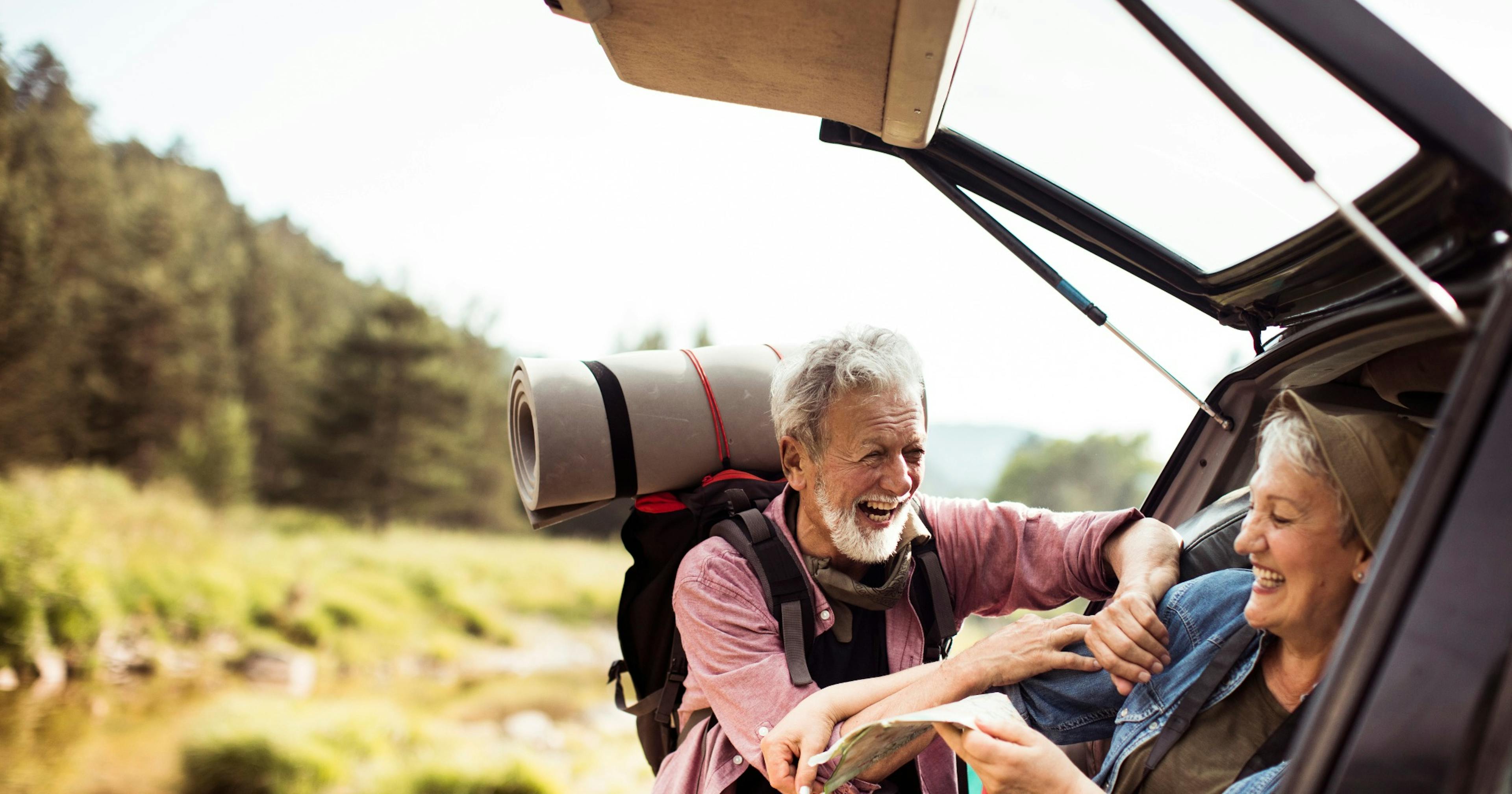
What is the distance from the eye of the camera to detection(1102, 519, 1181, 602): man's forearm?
187 cm

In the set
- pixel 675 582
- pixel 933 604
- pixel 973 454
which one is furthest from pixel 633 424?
pixel 973 454

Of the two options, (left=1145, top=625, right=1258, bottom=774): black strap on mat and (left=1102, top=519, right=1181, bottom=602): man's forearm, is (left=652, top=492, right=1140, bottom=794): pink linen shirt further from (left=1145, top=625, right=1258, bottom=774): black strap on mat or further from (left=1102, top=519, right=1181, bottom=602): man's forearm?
(left=1145, top=625, right=1258, bottom=774): black strap on mat

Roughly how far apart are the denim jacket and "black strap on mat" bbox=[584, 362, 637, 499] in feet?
3.64

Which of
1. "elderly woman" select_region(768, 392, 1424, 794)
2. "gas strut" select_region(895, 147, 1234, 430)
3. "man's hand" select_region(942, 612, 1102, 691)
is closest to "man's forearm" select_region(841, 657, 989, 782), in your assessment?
"man's hand" select_region(942, 612, 1102, 691)

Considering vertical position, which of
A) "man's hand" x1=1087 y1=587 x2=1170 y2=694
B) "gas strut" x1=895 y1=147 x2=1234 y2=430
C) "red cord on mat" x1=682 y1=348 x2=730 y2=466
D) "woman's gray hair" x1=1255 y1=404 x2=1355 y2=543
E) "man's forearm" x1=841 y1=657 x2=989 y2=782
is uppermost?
"gas strut" x1=895 y1=147 x2=1234 y2=430

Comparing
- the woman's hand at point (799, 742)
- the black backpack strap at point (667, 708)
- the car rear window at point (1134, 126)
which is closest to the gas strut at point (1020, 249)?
the car rear window at point (1134, 126)

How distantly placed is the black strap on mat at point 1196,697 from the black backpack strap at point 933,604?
0.76 meters

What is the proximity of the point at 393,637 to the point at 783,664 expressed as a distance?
21.2m

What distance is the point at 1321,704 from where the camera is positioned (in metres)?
1.04

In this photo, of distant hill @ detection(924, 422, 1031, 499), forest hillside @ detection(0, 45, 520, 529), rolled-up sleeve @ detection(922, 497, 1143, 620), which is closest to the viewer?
rolled-up sleeve @ detection(922, 497, 1143, 620)

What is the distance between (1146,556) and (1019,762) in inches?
27.3

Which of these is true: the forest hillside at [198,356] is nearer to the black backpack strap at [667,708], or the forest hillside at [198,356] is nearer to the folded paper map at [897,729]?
the black backpack strap at [667,708]

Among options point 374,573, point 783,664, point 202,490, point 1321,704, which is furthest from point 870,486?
point 202,490

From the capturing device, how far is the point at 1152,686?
1.67 metres
